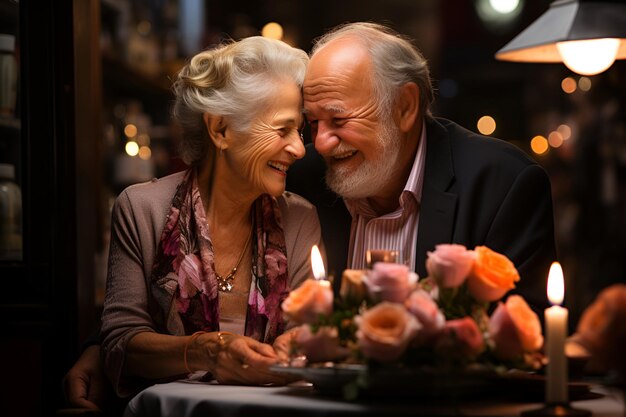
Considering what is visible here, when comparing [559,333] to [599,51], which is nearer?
[559,333]

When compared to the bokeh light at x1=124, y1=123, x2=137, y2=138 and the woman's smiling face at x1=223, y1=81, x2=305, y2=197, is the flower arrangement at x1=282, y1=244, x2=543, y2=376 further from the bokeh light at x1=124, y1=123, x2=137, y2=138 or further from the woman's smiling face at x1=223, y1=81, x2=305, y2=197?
the bokeh light at x1=124, y1=123, x2=137, y2=138

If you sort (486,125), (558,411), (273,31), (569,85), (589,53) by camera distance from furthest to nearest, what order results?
(486,125), (569,85), (273,31), (589,53), (558,411)

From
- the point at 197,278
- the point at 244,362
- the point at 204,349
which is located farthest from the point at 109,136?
the point at 244,362

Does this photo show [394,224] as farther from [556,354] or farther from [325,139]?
[556,354]

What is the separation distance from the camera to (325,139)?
3.31 metres

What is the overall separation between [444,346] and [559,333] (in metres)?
0.23

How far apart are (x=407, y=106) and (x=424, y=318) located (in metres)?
1.54

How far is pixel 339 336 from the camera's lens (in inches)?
85.7

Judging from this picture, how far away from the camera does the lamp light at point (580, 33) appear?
2600 mm

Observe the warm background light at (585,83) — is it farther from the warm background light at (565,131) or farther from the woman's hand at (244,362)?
the woman's hand at (244,362)

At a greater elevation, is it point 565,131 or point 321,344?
point 565,131

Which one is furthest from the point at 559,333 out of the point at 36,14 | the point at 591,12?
the point at 36,14

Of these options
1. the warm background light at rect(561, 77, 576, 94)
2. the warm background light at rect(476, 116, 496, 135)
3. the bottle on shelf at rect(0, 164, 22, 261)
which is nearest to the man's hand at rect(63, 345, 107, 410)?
the bottle on shelf at rect(0, 164, 22, 261)

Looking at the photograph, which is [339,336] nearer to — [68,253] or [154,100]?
[68,253]
